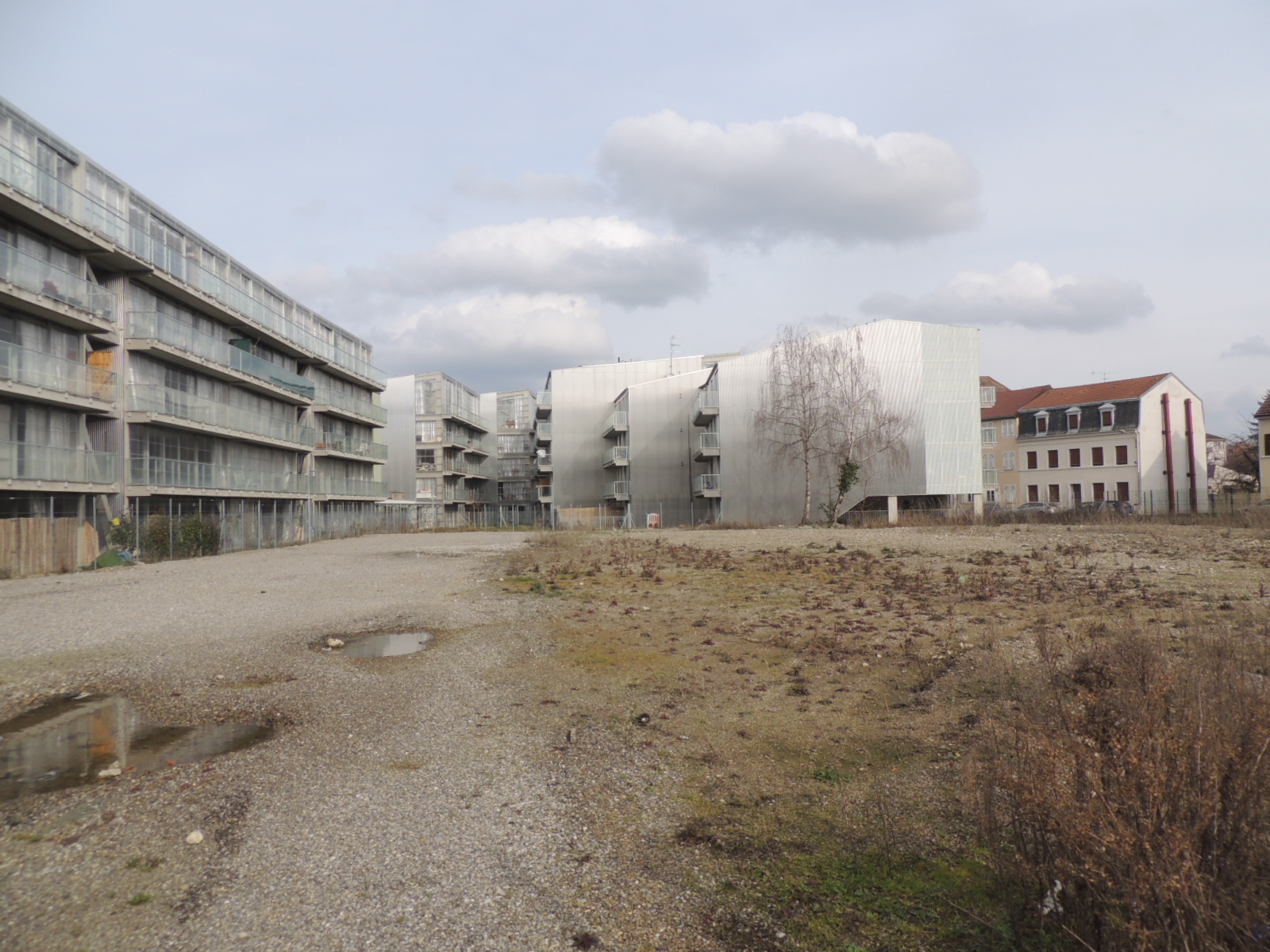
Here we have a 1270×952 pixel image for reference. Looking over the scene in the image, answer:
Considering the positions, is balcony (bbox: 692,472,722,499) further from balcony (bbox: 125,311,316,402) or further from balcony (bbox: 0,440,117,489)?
balcony (bbox: 0,440,117,489)

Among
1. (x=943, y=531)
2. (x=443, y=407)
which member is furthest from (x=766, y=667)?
(x=443, y=407)

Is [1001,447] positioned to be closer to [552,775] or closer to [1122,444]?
→ [1122,444]

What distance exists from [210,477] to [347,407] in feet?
60.2

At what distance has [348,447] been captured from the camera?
53.2 m

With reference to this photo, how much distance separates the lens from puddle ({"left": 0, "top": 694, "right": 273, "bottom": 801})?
5.98m

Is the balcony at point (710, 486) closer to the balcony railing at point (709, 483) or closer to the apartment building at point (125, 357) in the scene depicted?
the balcony railing at point (709, 483)

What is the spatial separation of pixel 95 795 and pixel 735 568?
15.2m

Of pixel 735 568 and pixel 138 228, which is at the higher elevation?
pixel 138 228

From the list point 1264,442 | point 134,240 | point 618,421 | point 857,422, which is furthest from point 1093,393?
point 134,240

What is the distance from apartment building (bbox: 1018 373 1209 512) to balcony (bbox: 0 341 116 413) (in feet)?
195

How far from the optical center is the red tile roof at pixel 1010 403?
6806 centimetres

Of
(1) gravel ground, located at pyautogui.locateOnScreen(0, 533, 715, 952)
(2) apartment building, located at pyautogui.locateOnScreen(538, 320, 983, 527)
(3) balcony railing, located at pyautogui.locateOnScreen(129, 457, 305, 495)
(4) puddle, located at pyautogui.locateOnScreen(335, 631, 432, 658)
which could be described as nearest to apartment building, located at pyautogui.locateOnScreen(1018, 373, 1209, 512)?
(2) apartment building, located at pyautogui.locateOnScreen(538, 320, 983, 527)

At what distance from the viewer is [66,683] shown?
8.92 m

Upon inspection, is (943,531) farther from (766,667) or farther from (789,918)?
(789,918)
